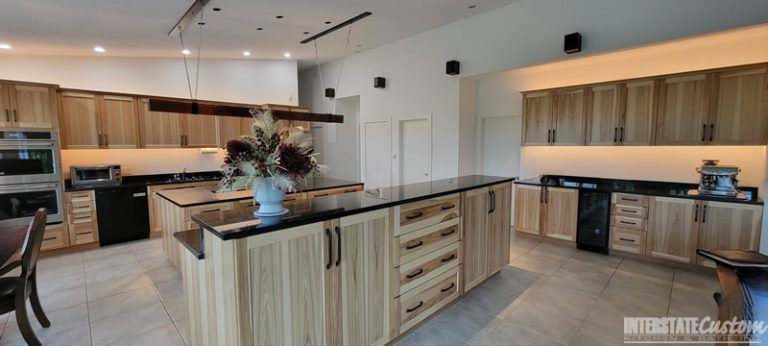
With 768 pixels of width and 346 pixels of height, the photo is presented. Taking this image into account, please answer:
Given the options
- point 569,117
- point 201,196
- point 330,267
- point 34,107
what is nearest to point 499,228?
point 330,267

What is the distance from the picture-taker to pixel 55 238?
14.1ft

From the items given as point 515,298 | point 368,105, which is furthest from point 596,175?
point 368,105

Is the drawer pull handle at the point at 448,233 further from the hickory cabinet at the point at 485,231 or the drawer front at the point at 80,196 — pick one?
the drawer front at the point at 80,196

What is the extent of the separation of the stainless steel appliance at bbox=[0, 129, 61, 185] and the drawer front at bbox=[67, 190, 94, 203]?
0.87ft

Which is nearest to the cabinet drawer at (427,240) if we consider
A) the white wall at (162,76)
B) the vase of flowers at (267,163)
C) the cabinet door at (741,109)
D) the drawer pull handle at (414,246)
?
the drawer pull handle at (414,246)

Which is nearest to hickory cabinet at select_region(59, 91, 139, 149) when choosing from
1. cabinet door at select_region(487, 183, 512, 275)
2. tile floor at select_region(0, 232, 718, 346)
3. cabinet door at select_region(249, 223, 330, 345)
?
tile floor at select_region(0, 232, 718, 346)

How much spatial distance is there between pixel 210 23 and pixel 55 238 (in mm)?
3550

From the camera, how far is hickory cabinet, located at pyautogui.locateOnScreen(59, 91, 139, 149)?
4562 mm

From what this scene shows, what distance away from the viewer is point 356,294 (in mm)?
2061

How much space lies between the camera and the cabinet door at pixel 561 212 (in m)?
4.45

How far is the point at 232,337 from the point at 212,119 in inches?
204

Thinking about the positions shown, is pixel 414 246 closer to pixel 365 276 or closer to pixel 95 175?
pixel 365 276

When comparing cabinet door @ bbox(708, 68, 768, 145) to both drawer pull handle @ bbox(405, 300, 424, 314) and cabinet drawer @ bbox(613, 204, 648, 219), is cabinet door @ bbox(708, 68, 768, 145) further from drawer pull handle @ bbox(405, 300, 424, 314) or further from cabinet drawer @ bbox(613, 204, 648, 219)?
drawer pull handle @ bbox(405, 300, 424, 314)

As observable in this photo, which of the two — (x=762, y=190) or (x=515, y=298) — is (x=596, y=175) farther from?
(x=515, y=298)
